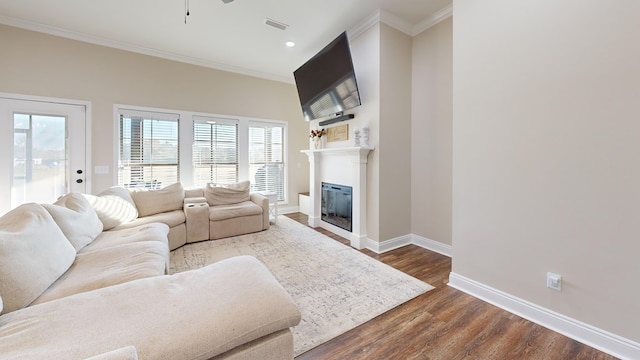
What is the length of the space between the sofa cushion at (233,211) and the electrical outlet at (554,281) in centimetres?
352

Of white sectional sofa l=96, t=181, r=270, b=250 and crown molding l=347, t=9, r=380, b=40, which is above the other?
crown molding l=347, t=9, r=380, b=40

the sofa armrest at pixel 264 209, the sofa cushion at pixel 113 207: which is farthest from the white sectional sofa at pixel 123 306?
the sofa armrest at pixel 264 209

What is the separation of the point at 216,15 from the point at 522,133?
3.62 m

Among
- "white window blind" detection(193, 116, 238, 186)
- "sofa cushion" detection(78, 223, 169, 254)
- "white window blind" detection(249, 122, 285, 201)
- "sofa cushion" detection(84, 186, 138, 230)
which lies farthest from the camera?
"white window blind" detection(249, 122, 285, 201)

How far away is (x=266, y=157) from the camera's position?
5258mm

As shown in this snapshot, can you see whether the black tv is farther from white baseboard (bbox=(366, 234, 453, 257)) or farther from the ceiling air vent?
white baseboard (bbox=(366, 234, 453, 257))

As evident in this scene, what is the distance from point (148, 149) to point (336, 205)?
11.1 feet

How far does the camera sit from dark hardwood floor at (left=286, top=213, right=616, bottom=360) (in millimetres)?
1518

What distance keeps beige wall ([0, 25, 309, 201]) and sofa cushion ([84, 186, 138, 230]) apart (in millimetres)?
1062

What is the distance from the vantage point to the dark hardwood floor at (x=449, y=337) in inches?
59.7

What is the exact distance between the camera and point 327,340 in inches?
64.3

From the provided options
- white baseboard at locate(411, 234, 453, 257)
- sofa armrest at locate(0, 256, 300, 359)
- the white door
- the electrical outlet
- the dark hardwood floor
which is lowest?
the dark hardwood floor

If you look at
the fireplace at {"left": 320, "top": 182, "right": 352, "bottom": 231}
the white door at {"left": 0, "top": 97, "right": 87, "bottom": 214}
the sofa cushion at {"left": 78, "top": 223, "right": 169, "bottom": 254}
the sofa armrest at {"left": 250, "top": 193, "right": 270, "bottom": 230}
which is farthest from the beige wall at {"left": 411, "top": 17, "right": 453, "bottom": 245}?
the white door at {"left": 0, "top": 97, "right": 87, "bottom": 214}

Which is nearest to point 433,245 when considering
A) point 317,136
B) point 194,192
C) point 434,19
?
point 317,136
